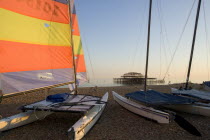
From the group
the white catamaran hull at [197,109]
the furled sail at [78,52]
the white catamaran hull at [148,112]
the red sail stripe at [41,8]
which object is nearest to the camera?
the red sail stripe at [41,8]

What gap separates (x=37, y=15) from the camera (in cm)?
632

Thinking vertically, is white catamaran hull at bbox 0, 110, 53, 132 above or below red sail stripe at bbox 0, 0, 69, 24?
below

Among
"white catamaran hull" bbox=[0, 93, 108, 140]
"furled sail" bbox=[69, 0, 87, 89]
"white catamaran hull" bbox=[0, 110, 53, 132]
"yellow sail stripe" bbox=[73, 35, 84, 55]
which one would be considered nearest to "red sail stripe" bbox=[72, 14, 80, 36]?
"furled sail" bbox=[69, 0, 87, 89]

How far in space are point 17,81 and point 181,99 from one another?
24.8ft

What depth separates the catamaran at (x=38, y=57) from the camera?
17.1 feet

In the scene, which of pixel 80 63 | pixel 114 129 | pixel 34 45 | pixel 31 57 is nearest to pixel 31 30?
pixel 34 45

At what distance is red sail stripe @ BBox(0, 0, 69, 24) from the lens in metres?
5.41

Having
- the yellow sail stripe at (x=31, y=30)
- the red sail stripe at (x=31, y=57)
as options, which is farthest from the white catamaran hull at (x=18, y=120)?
the yellow sail stripe at (x=31, y=30)

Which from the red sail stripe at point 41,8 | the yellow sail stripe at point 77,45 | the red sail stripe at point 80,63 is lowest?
the red sail stripe at point 80,63

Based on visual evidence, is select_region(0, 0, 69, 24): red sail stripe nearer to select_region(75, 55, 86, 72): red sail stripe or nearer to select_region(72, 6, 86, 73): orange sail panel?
select_region(72, 6, 86, 73): orange sail panel

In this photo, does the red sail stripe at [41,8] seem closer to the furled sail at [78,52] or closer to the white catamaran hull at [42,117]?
the furled sail at [78,52]

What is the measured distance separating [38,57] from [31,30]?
1173 millimetres

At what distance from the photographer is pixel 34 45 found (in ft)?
20.3

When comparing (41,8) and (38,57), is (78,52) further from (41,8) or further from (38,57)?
(41,8)
